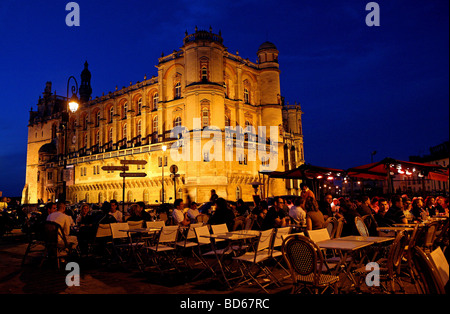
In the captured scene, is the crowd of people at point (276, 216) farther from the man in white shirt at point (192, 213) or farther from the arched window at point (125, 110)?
the arched window at point (125, 110)

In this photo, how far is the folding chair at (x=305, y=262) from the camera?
4.43m

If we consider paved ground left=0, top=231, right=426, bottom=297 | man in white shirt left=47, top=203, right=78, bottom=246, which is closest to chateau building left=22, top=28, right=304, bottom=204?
man in white shirt left=47, top=203, right=78, bottom=246

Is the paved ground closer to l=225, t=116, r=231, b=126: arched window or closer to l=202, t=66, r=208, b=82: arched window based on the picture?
l=202, t=66, r=208, b=82: arched window

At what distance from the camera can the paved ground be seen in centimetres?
634

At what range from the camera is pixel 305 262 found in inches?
179

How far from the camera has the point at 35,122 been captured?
67812mm

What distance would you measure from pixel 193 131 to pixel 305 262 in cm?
3105

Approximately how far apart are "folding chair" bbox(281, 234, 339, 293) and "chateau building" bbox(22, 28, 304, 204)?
24.3 meters

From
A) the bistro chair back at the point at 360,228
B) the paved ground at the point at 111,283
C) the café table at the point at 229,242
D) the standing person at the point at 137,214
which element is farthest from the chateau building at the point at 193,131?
the bistro chair back at the point at 360,228

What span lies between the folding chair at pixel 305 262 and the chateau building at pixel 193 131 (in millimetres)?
24257

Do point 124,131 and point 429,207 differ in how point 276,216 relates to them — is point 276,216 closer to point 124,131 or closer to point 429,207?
point 429,207
